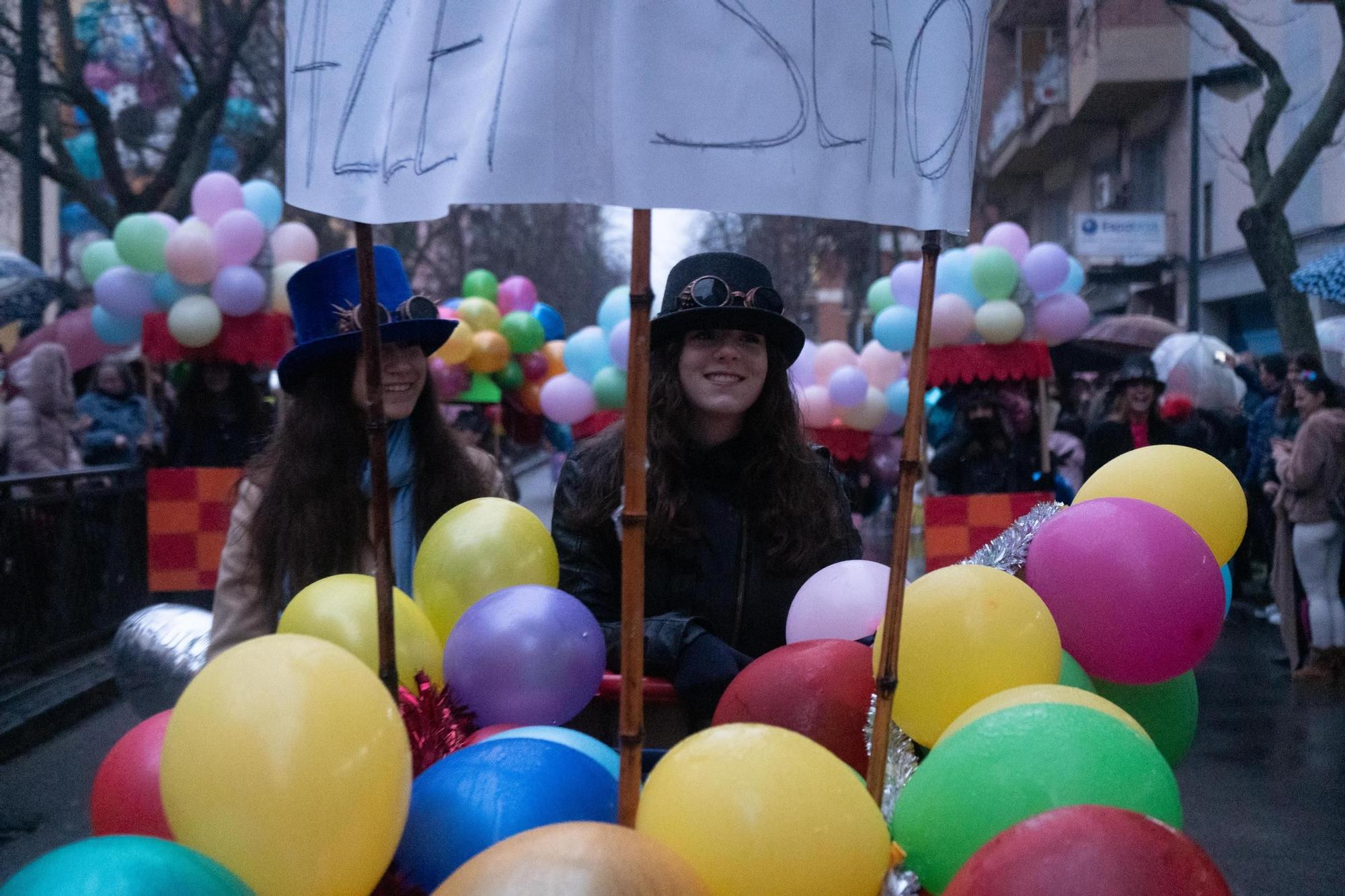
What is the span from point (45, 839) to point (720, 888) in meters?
4.47

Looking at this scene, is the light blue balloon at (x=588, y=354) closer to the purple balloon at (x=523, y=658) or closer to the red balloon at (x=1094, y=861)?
the purple balloon at (x=523, y=658)

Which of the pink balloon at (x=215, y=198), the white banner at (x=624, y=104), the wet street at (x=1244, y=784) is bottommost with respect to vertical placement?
the wet street at (x=1244, y=784)

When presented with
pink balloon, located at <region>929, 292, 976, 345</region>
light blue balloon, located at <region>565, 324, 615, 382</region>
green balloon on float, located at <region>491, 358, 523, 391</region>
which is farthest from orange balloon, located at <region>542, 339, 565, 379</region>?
pink balloon, located at <region>929, 292, 976, 345</region>

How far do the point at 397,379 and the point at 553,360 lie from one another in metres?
11.3

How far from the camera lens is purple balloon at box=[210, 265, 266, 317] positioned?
9383 mm

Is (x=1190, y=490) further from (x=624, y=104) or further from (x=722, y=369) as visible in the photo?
(x=624, y=104)

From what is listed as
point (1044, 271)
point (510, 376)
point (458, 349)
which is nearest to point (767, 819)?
point (1044, 271)

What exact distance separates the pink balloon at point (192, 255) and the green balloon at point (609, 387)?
3.04 metres

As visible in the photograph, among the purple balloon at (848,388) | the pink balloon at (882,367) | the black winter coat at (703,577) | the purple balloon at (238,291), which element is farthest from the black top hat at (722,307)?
the pink balloon at (882,367)

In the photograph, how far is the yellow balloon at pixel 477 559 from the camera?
2.50 m

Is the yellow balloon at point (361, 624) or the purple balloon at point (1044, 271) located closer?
the yellow balloon at point (361, 624)

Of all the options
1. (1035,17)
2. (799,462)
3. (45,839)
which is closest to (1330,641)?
(799,462)

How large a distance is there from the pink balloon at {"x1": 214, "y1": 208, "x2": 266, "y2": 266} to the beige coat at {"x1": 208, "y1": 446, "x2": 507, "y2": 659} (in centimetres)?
687

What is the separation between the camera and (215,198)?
9836 millimetres
